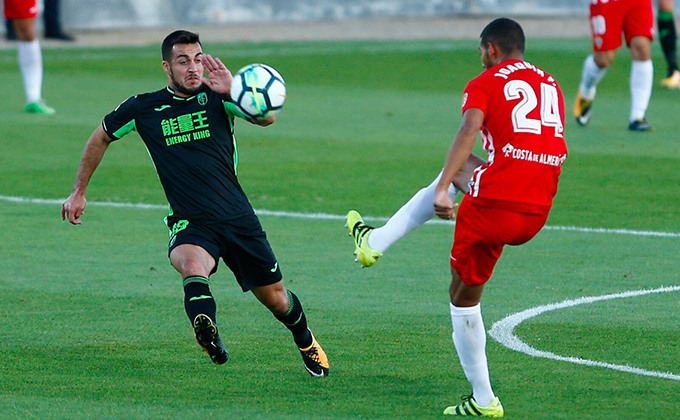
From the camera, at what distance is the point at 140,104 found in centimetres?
592

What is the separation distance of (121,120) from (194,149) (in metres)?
0.43

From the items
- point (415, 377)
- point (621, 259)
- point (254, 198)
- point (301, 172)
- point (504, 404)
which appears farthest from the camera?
point (301, 172)

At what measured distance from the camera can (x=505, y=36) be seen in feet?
17.2

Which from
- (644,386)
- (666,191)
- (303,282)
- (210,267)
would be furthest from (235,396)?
(666,191)

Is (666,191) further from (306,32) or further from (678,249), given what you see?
(306,32)

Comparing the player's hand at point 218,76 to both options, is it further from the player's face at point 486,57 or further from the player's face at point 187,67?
the player's face at point 486,57

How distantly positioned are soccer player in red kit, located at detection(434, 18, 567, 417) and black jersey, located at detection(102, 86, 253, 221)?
1287 millimetres

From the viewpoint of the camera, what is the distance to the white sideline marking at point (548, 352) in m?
5.82

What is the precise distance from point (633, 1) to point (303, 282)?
781cm

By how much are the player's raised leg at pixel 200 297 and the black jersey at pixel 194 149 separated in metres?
0.24

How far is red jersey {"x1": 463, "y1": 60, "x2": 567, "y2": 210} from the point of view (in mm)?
5039

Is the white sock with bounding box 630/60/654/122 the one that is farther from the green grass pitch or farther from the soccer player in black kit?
the soccer player in black kit

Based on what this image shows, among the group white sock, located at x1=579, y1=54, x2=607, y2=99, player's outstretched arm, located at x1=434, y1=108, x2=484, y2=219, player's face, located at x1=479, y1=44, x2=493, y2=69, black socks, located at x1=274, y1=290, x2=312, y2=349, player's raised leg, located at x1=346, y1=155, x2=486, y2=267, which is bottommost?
white sock, located at x1=579, y1=54, x2=607, y2=99

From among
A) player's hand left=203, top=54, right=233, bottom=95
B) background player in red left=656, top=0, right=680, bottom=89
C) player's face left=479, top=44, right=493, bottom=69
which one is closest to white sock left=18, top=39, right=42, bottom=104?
background player in red left=656, top=0, right=680, bottom=89
